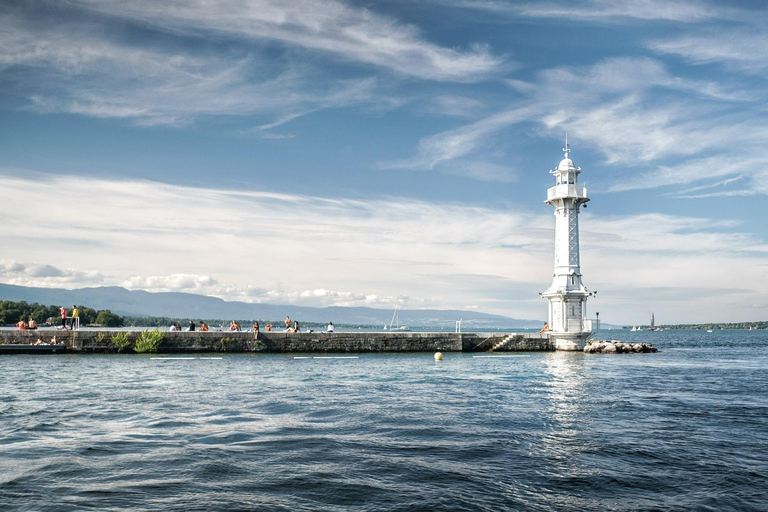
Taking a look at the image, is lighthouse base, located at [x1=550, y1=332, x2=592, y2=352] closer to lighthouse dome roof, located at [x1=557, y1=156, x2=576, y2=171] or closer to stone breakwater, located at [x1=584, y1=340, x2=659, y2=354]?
stone breakwater, located at [x1=584, y1=340, x2=659, y2=354]

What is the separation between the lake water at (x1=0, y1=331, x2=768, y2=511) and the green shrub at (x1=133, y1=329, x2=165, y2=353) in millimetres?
14537

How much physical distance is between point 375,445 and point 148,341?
30.3 metres

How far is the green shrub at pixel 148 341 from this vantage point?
37156 millimetres

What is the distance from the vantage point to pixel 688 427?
44.6 ft

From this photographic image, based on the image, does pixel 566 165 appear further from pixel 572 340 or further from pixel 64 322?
pixel 64 322

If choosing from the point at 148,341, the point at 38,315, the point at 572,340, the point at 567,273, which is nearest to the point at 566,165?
the point at 567,273

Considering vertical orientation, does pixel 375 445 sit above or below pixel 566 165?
below

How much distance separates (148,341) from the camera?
37.2 meters

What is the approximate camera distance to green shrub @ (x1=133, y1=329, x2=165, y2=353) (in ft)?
122

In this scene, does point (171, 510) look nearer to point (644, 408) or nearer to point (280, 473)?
point (280, 473)

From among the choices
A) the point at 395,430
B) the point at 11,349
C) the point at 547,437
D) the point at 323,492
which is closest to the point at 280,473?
the point at 323,492

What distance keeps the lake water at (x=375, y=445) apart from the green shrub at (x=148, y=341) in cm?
1454

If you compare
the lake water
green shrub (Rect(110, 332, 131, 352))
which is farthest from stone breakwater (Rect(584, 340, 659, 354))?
green shrub (Rect(110, 332, 131, 352))

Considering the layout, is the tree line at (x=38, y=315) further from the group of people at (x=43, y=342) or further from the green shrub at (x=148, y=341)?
the green shrub at (x=148, y=341)
